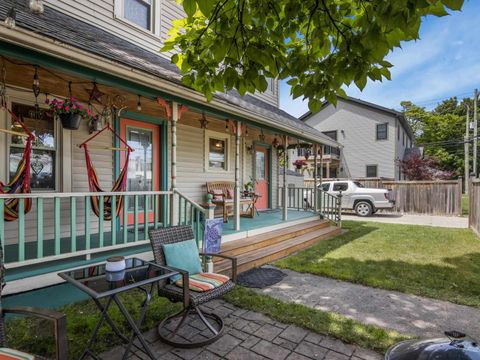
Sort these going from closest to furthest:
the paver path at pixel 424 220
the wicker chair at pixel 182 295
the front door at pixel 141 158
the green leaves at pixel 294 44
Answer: the green leaves at pixel 294 44 < the wicker chair at pixel 182 295 < the front door at pixel 141 158 < the paver path at pixel 424 220

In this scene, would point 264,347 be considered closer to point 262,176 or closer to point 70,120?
point 70,120

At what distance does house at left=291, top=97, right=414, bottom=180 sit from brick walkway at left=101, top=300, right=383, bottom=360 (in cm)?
1600

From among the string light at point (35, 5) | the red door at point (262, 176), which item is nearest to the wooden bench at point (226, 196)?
the red door at point (262, 176)

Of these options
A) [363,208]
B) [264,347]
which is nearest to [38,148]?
[264,347]

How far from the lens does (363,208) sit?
496 inches

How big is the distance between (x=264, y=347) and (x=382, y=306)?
70.4 inches

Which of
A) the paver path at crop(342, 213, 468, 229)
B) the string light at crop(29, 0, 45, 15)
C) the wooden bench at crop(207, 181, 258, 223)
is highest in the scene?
the string light at crop(29, 0, 45, 15)

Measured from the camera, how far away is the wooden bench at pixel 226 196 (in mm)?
6781

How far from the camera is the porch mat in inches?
166

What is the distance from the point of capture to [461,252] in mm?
6094

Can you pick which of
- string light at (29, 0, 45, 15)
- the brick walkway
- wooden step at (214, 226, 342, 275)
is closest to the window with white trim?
wooden step at (214, 226, 342, 275)

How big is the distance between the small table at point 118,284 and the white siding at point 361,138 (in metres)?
18.8

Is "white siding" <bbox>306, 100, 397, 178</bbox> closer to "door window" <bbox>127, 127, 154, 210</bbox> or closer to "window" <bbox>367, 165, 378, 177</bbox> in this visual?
"window" <bbox>367, 165, 378, 177</bbox>

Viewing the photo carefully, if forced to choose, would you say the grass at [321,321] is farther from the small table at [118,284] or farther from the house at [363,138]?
the house at [363,138]
